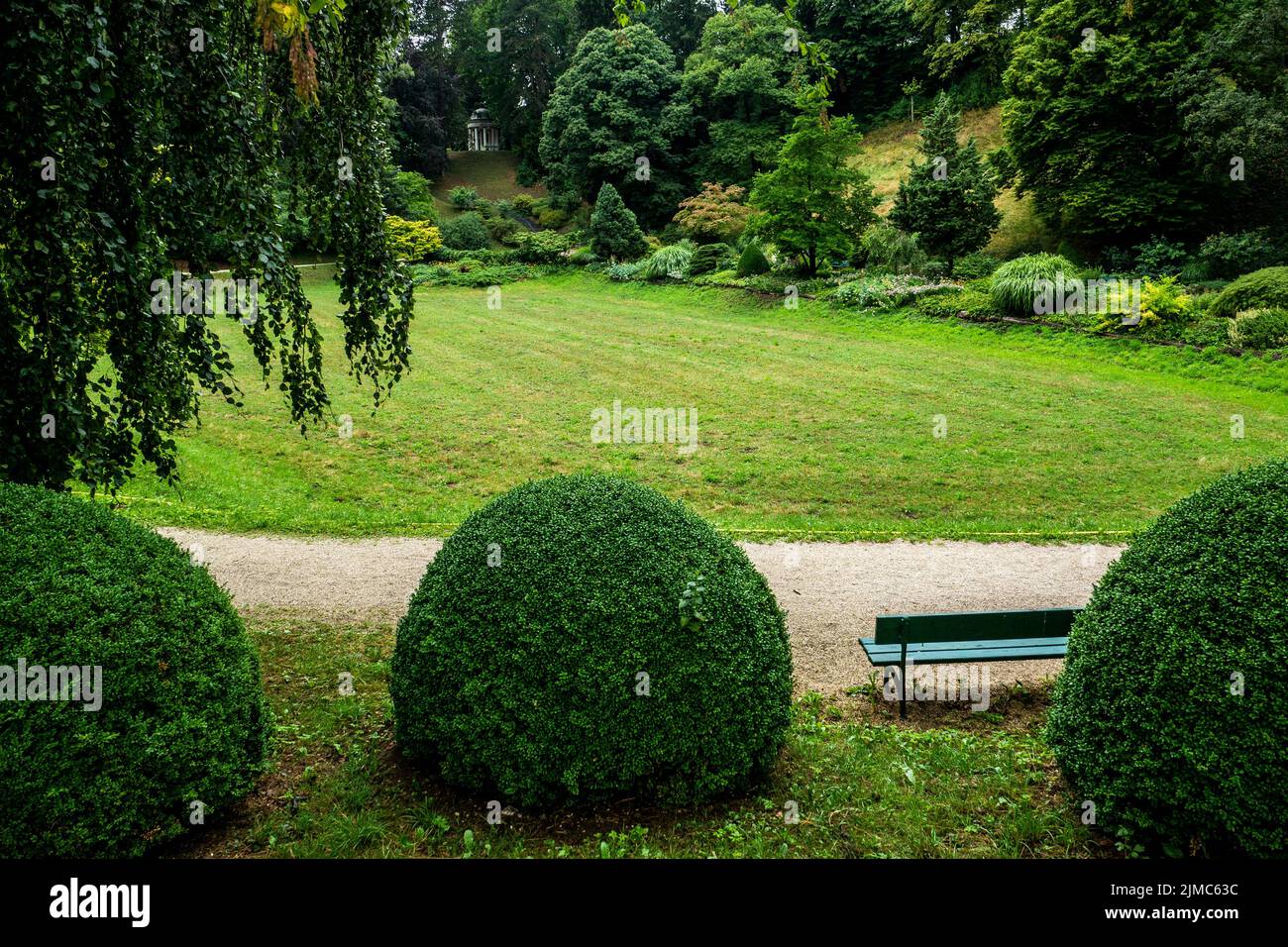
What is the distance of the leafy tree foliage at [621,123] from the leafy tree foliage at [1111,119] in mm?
18063

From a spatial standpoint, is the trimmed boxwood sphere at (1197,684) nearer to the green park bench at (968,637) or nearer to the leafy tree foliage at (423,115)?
the green park bench at (968,637)

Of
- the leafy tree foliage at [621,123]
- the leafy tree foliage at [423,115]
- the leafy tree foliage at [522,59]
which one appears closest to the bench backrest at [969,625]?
the leafy tree foliage at [621,123]

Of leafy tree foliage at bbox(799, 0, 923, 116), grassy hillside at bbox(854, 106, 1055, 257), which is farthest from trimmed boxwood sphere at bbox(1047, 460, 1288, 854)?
leafy tree foliage at bbox(799, 0, 923, 116)

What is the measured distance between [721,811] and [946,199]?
24.8 m

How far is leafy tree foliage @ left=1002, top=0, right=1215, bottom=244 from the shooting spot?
78.4 feet

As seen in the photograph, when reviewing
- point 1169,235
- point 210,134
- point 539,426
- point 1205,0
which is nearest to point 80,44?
point 210,134

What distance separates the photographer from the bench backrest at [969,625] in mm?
6359

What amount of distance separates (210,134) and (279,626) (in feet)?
14.6

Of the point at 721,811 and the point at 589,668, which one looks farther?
the point at 721,811

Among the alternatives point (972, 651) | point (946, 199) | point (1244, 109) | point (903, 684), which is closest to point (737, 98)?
point (946, 199)

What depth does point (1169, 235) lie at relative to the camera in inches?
968

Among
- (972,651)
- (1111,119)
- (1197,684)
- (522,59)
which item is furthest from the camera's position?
(522,59)

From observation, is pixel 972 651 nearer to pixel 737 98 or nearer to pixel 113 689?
pixel 113 689

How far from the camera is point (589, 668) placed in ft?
13.5
